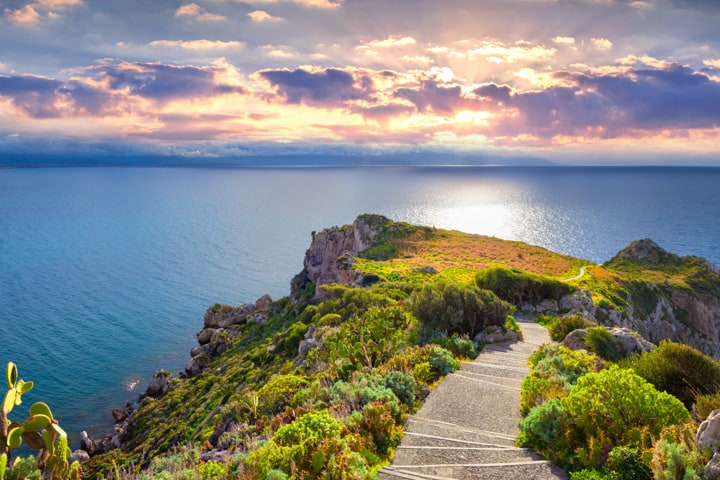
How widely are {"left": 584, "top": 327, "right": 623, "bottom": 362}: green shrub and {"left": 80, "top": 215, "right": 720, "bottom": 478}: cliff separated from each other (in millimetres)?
4884

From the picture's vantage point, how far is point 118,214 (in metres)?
190

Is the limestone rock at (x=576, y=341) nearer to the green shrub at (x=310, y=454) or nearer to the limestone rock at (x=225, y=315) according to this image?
the green shrub at (x=310, y=454)

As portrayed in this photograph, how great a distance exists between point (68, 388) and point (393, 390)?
5114 cm

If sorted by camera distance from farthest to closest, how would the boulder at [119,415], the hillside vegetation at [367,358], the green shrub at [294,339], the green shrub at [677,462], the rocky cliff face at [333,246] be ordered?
the rocky cliff face at [333,246] < the boulder at [119,415] < the green shrub at [294,339] < the hillside vegetation at [367,358] < the green shrub at [677,462]

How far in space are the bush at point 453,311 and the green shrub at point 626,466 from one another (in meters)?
11.6

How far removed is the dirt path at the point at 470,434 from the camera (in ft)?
31.6

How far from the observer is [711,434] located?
26.0 feet

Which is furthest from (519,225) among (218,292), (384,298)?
(384,298)

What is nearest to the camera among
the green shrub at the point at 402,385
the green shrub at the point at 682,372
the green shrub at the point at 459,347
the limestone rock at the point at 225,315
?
the green shrub at the point at 682,372

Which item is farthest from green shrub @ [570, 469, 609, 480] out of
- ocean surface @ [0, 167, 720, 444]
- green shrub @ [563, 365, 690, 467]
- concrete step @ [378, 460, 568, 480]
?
ocean surface @ [0, 167, 720, 444]

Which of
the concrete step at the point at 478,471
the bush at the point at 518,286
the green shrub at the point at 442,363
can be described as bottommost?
the bush at the point at 518,286

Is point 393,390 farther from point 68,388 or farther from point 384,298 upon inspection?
point 68,388

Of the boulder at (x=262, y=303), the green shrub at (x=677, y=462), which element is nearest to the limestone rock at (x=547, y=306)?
the green shrub at (x=677, y=462)

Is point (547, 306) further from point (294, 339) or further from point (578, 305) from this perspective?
point (294, 339)
